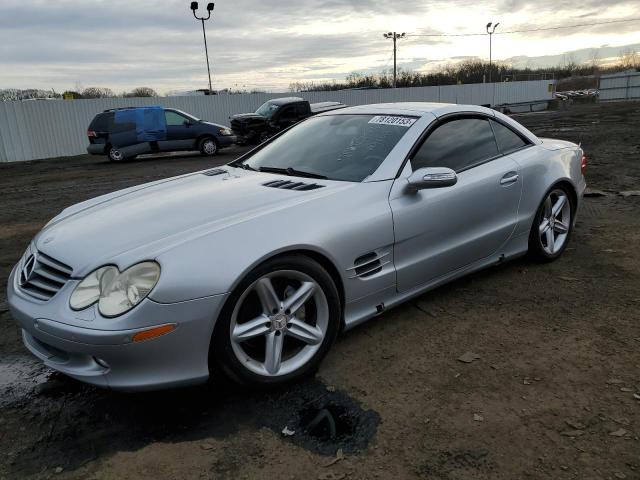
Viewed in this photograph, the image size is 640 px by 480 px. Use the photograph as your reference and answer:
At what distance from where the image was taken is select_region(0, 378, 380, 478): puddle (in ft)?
7.77

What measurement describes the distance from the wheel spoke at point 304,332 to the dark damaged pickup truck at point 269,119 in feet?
56.6

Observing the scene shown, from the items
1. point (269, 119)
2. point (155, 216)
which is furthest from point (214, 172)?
point (269, 119)

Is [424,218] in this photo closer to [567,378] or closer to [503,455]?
[567,378]

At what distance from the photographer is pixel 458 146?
385 cm

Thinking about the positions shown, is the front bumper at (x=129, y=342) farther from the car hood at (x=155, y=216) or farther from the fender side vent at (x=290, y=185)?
the fender side vent at (x=290, y=185)

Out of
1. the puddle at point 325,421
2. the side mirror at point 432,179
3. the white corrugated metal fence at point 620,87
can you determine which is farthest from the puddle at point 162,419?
the white corrugated metal fence at point 620,87

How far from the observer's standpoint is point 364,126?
3.82 m

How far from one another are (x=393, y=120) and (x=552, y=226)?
73.6 inches

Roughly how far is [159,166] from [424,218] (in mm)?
12740

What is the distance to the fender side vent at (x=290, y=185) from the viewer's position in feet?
10.5

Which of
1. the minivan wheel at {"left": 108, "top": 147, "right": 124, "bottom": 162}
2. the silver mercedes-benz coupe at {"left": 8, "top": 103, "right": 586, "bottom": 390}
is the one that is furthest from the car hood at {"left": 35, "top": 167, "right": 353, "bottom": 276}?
the minivan wheel at {"left": 108, "top": 147, "right": 124, "bottom": 162}

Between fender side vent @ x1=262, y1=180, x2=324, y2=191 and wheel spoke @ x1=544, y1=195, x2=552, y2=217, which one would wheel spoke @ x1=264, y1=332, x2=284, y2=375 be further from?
wheel spoke @ x1=544, y1=195, x2=552, y2=217

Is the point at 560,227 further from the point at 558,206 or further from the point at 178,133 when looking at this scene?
the point at 178,133

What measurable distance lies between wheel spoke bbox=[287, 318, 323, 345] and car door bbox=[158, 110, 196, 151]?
15.2m
